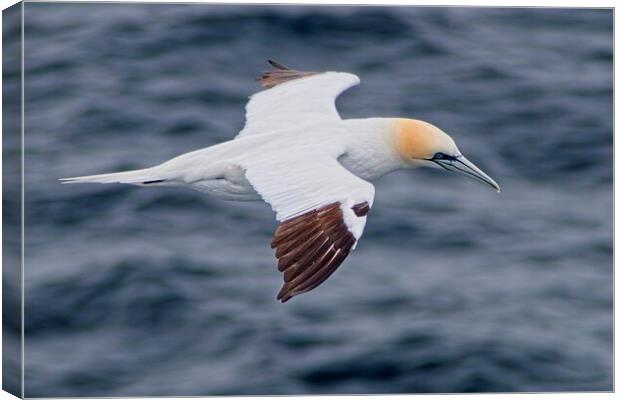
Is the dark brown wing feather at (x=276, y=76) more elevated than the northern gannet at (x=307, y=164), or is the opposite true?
the dark brown wing feather at (x=276, y=76)

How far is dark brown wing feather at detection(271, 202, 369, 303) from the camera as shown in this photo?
11031 millimetres

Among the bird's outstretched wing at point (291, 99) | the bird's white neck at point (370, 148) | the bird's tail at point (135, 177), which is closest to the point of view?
the bird's tail at point (135, 177)

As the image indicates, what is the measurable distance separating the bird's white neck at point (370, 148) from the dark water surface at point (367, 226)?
429mm

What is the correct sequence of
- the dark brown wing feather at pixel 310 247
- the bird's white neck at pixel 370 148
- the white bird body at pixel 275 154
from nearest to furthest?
the dark brown wing feather at pixel 310 247 → the white bird body at pixel 275 154 → the bird's white neck at pixel 370 148

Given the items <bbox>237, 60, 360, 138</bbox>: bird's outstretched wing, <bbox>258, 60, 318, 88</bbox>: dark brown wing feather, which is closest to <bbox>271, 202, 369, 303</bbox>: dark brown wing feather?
<bbox>237, 60, 360, 138</bbox>: bird's outstretched wing

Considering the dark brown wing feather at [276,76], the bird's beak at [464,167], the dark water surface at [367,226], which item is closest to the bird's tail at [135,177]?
the dark water surface at [367,226]

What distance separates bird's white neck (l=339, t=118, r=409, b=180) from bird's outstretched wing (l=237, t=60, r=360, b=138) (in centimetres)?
46

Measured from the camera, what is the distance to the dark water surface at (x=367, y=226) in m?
13.1

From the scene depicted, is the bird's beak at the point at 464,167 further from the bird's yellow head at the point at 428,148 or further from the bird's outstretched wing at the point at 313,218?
the bird's outstretched wing at the point at 313,218

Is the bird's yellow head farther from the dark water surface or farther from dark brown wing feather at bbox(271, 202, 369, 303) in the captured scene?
dark brown wing feather at bbox(271, 202, 369, 303)

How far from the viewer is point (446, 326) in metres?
13.6

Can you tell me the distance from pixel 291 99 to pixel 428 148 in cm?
125

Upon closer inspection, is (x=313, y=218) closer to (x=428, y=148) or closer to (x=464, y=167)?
(x=428, y=148)

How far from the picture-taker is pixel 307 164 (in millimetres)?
12219
